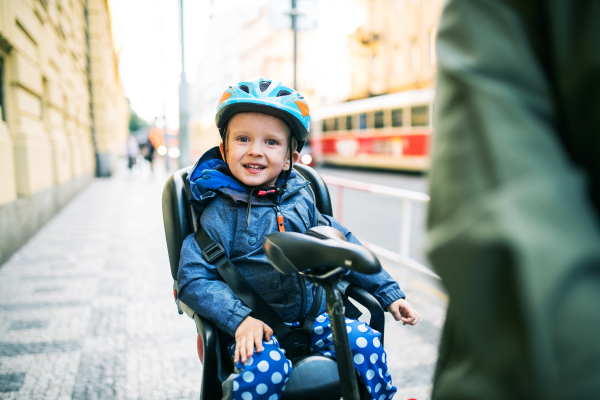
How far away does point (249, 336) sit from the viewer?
4.71ft

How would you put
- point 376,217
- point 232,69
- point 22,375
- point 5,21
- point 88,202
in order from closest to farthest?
point 22,375
point 5,21
point 376,217
point 88,202
point 232,69

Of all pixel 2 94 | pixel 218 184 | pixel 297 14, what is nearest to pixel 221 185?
pixel 218 184

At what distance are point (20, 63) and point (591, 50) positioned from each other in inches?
264

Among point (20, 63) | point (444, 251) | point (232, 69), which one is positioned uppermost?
point (232, 69)

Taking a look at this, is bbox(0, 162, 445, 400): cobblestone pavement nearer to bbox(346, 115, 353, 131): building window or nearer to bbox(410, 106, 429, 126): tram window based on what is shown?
bbox(410, 106, 429, 126): tram window

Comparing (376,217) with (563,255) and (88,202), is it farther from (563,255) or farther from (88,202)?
(563,255)

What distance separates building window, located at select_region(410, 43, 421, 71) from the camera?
76.9 feet

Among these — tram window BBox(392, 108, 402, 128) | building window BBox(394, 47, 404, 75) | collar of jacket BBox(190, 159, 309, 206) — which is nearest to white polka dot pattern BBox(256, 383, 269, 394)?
collar of jacket BBox(190, 159, 309, 206)

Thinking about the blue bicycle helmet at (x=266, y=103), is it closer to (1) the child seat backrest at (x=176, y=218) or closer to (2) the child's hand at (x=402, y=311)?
(1) the child seat backrest at (x=176, y=218)

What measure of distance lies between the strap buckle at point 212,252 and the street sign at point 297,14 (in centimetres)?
428

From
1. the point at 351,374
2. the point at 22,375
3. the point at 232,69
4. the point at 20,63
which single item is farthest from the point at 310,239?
the point at 232,69

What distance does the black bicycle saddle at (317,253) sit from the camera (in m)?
1.03

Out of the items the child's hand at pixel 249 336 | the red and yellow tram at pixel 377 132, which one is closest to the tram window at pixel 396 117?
the red and yellow tram at pixel 377 132

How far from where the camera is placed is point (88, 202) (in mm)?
9680
